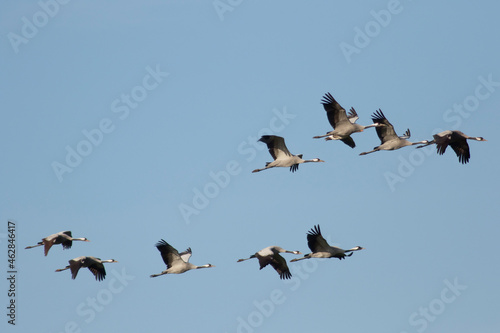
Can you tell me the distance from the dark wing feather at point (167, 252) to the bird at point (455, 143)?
28.2ft

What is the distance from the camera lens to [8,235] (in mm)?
41031

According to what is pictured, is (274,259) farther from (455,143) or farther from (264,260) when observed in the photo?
(455,143)

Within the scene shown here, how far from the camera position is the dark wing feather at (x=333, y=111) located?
125ft

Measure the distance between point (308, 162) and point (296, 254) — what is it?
3.04 meters

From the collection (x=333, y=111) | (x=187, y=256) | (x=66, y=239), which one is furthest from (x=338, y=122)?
(x=66, y=239)

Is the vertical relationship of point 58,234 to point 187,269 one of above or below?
above

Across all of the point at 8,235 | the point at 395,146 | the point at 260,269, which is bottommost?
the point at 260,269

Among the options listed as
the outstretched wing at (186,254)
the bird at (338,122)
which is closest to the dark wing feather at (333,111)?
the bird at (338,122)

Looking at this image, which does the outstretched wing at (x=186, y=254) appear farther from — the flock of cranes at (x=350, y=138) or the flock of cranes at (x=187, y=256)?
the flock of cranes at (x=350, y=138)

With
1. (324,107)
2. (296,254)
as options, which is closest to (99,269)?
(296,254)

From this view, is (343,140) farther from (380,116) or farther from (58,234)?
(58,234)

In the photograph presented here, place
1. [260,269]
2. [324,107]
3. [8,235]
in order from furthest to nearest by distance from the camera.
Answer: [8,235], [324,107], [260,269]

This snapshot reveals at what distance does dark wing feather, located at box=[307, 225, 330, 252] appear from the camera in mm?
37312

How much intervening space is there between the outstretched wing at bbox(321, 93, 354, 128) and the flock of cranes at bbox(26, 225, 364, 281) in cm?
355
